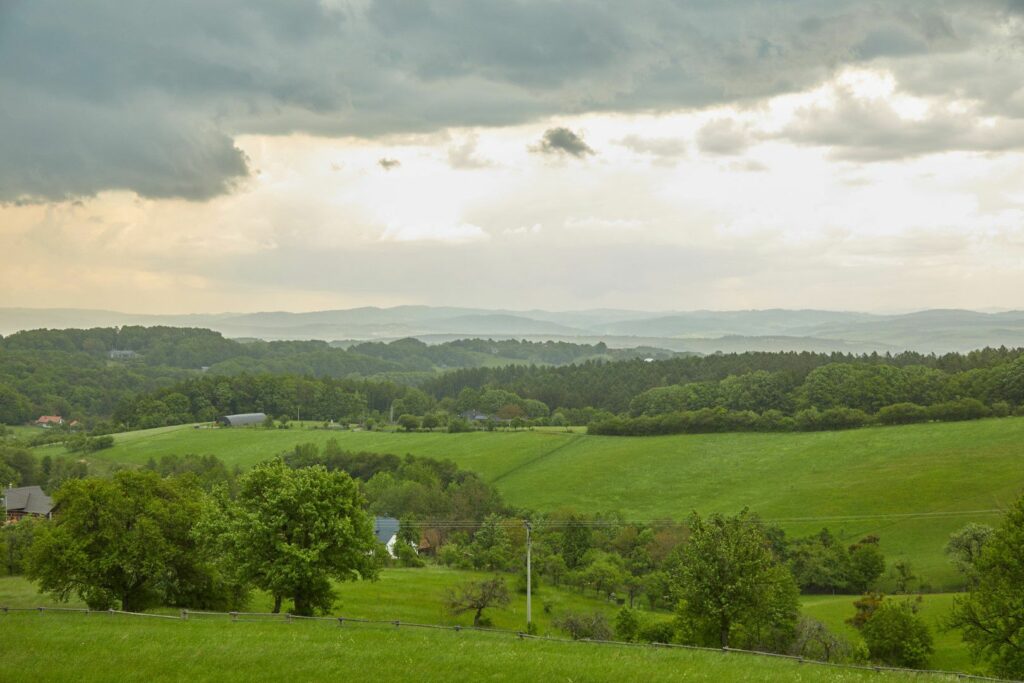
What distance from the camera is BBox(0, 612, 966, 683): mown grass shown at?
93.2ft

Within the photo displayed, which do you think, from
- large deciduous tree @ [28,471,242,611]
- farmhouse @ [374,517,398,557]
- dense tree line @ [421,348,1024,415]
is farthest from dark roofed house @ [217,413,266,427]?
large deciduous tree @ [28,471,242,611]

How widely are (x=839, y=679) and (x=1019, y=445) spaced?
265ft

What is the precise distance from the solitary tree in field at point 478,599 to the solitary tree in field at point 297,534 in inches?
426

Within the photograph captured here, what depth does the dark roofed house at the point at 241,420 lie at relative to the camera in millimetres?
168750

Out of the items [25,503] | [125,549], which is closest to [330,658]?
[125,549]

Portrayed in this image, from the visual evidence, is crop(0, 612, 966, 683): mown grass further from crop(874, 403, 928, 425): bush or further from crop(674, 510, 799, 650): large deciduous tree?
crop(874, 403, 928, 425): bush

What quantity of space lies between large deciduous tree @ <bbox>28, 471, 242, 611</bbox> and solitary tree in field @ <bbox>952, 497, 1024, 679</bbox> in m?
34.9

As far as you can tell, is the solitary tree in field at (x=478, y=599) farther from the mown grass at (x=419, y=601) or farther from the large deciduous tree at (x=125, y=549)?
the large deciduous tree at (x=125, y=549)

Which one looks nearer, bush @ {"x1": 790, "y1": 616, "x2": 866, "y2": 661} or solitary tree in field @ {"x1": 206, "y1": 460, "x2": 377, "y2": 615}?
solitary tree in field @ {"x1": 206, "y1": 460, "x2": 377, "y2": 615}

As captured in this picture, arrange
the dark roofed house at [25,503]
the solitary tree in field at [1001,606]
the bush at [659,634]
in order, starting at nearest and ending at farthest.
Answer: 1. the solitary tree in field at [1001,606]
2. the bush at [659,634]
3. the dark roofed house at [25,503]

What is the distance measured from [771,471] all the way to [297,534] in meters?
77.8

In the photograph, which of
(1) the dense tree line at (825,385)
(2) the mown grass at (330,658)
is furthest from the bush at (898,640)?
(1) the dense tree line at (825,385)

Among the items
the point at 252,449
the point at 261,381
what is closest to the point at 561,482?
the point at 252,449

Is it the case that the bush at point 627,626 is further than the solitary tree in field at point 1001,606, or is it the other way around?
the bush at point 627,626
